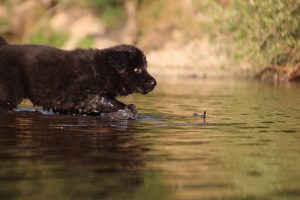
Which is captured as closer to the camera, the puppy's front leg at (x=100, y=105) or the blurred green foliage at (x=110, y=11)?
the puppy's front leg at (x=100, y=105)

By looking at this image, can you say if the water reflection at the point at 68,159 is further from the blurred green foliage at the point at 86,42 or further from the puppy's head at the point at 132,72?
the blurred green foliage at the point at 86,42

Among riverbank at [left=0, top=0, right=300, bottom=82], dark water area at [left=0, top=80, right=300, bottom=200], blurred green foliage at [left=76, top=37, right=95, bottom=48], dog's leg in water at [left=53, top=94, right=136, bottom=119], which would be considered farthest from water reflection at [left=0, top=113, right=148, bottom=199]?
blurred green foliage at [left=76, top=37, right=95, bottom=48]

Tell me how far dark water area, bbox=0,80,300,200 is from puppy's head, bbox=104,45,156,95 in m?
0.45

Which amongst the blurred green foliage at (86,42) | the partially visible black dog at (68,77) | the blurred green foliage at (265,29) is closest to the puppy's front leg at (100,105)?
the partially visible black dog at (68,77)

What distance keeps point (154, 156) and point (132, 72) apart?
4447 millimetres

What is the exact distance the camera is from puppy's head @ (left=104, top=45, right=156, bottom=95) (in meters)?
11.6

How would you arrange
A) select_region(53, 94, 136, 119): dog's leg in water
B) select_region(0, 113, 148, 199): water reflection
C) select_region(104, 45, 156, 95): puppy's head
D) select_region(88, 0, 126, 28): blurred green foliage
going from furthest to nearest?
select_region(88, 0, 126, 28): blurred green foliage
select_region(104, 45, 156, 95): puppy's head
select_region(53, 94, 136, 119): dog's leg in water
select_region(0, 113, 148, 199): water reflection

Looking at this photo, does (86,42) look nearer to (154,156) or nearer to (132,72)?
(132,72)

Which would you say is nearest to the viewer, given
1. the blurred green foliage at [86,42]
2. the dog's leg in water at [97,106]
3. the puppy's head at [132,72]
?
the dog's leg in water at [97,106]

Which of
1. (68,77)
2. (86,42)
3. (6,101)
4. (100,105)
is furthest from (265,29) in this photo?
(86,42)

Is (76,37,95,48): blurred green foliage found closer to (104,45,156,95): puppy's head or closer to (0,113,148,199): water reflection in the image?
(104,45,156,95): puppy's head

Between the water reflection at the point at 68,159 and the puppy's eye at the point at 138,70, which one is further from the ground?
the puppy's eye at the point at 138,70

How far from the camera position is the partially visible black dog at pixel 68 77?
1127 centimetres

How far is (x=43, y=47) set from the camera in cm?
1155
